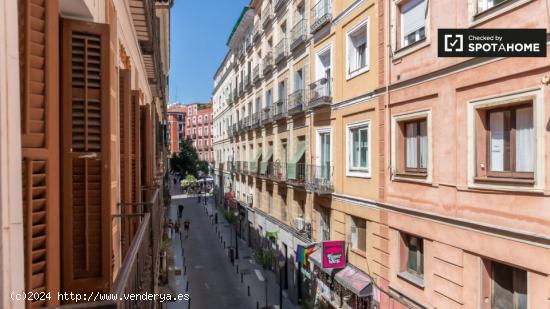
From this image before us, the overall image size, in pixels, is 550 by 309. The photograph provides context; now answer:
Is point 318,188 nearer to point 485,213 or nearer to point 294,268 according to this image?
point 294,268

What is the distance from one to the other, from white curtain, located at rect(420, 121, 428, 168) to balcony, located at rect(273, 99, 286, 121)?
11361 millimetres

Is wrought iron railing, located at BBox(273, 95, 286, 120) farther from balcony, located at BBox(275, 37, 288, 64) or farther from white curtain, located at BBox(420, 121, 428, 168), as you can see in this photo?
white curtain, located at BBox(420, 121, 428, 168)

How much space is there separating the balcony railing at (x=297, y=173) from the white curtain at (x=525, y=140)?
1116cm

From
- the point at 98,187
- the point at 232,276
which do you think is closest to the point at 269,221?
the point at 232,276

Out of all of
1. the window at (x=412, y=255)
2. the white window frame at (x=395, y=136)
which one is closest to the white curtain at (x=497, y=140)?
the white window frame at (x=395, y=136)

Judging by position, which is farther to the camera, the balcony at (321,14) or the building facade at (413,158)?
the balcony at (321,14)

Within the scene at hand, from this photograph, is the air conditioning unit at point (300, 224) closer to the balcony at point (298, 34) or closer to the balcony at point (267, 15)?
the balcony at point (298, 34)

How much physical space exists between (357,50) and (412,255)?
720 cm

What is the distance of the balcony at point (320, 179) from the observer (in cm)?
1585

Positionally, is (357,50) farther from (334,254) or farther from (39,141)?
(39,141)

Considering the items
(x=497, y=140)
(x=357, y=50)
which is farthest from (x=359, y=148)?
(x=497, y=140)

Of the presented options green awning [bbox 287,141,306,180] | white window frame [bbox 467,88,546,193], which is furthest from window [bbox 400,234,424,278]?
green awning [bbox 287,141,306,180]

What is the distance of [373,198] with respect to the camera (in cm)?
1280

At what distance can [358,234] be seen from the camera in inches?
558
